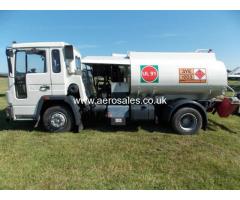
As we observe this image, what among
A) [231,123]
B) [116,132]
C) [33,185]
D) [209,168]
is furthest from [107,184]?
[231,123]

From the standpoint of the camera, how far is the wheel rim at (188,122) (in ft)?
21.3

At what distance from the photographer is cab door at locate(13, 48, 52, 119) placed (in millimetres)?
6117

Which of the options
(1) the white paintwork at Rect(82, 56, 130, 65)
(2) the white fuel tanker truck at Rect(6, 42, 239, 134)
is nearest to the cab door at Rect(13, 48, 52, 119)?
(2) the white fuel tanker truck at Rect(6, 42, 239, 134)

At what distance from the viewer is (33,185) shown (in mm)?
3713

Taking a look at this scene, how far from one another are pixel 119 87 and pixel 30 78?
8.32 feet

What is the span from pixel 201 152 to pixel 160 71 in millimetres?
2413

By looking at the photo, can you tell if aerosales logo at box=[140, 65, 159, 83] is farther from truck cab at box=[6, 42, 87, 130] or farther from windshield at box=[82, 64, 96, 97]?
truck cab at box=[6, 42, 87, 130]

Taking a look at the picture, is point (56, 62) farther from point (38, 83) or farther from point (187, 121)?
point (187, 121)

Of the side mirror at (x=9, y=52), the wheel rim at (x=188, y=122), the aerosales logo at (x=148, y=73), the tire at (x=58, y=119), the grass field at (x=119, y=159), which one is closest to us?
the grass field at (x=119, y=159)

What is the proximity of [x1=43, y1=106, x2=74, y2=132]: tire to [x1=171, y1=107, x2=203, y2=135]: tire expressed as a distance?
3032 millimetres

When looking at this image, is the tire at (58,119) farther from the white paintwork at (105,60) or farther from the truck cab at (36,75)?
the white paintwork at (105,60)

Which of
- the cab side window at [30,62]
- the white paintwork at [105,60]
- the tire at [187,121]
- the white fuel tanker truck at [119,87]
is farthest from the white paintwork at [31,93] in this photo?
the tire at [187,121]

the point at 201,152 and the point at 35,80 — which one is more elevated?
the point at 35,80

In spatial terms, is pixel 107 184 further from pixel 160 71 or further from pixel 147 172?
pixel 160 71
